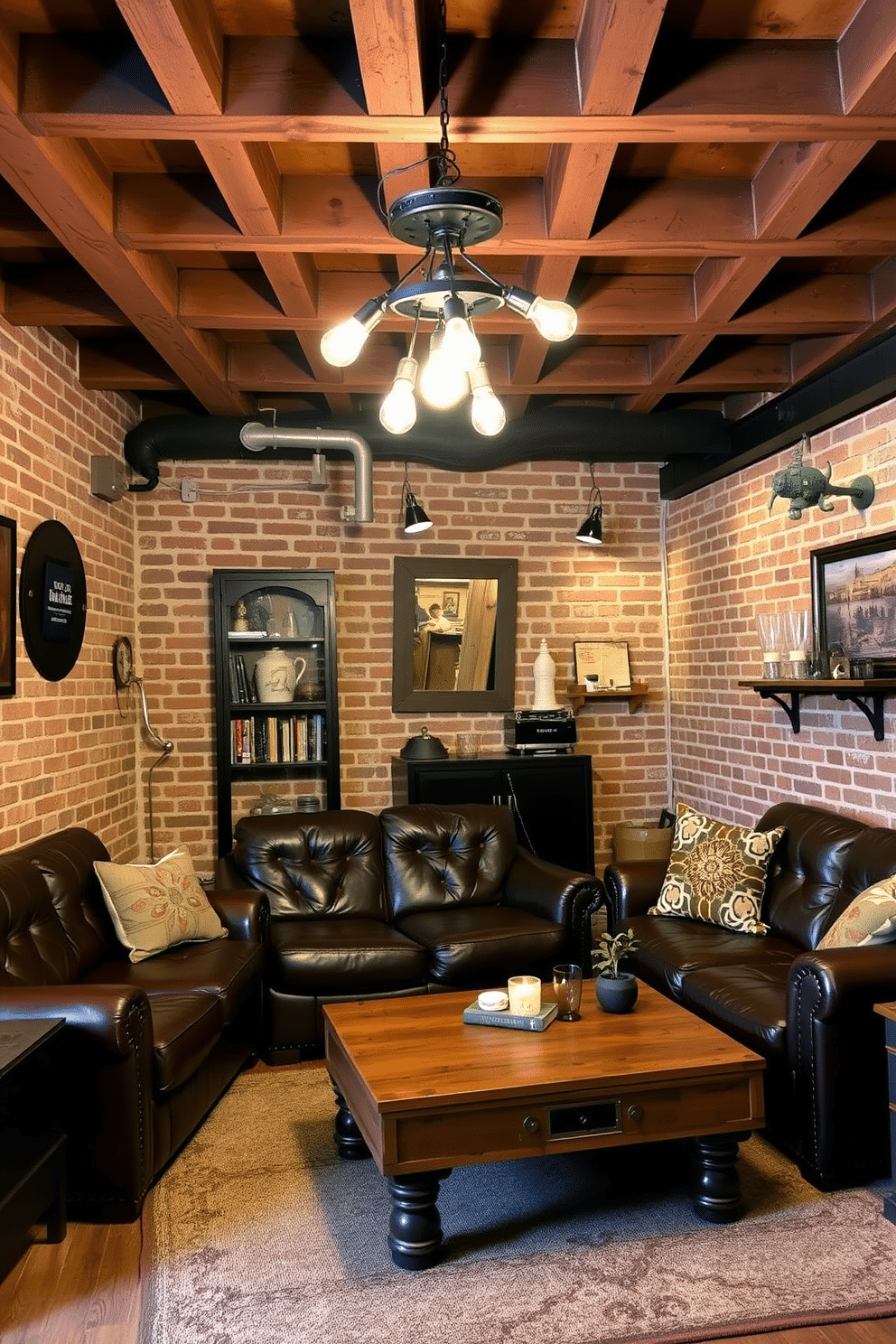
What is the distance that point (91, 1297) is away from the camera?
2527mm

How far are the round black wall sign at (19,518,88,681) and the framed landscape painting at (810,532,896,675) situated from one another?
309cm

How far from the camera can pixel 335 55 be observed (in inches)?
103

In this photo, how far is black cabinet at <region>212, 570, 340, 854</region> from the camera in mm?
5469

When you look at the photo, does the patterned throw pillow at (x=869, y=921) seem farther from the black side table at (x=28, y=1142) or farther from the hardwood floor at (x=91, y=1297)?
the black side table at (x=28, y=1142)

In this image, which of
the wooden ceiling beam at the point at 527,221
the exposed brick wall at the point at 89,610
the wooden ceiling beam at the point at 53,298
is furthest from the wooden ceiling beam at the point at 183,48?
the exposed brick wall at the point at 89,610

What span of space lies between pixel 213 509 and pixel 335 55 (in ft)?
11.1

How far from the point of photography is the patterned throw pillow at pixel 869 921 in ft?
10.3

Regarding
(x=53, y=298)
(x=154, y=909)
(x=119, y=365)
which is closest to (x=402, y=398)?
(x=53, y=298)

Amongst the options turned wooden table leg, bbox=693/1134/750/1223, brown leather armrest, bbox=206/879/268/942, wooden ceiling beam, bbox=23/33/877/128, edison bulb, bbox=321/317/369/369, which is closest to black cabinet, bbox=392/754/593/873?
brown leather armrest, bbox=206/879/268/942

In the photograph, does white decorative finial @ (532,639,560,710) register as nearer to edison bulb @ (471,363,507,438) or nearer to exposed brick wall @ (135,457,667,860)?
exposed brick wall @ (135,457,667,860)

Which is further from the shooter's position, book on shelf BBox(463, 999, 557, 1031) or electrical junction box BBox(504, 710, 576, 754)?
electrical junction box BBox(504, 710, 576, 754)

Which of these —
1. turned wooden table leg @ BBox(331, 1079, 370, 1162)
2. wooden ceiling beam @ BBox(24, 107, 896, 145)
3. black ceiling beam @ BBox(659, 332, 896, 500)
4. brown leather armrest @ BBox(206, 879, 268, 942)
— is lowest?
turned wooden table leg @ BBox(331, 1079, 370, 1162)

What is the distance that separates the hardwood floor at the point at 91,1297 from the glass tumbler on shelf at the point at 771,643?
2562 millimetres

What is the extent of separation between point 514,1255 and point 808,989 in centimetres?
105
